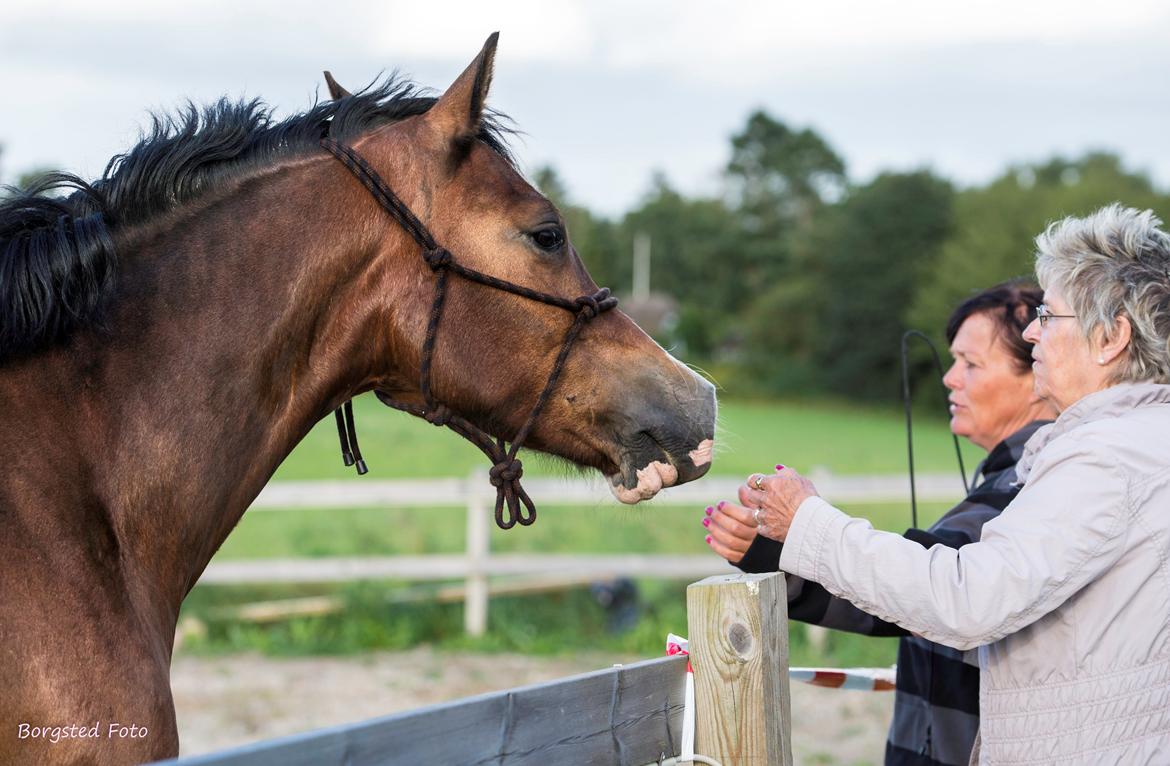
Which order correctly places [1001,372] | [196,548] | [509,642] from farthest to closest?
[509,642] → [1001,372] → [196,548]

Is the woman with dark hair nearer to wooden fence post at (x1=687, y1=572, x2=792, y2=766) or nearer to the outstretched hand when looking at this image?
the outstretched hand

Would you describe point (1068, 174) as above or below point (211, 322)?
above

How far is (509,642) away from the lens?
882 centimetres

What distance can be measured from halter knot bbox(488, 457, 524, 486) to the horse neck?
0.36m

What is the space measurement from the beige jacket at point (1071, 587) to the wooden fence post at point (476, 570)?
281 inches

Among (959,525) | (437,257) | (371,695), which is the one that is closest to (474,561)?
(371,695)

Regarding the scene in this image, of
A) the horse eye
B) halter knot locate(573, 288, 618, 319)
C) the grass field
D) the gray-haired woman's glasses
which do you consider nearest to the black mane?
the horse eye

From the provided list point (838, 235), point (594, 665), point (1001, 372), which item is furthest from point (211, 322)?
point (838, 235)

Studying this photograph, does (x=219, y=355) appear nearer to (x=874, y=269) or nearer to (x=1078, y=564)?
(x=1078, y=564)

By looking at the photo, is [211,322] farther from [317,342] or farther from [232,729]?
[232,729]

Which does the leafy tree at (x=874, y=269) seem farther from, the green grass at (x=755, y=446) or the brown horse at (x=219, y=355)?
the brown horse at (x=219, y=355)

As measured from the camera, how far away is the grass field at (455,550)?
863cm

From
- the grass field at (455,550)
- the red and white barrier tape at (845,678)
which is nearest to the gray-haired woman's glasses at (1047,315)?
the grass field at (455,550)

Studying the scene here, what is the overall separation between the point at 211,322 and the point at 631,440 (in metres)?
1.01
